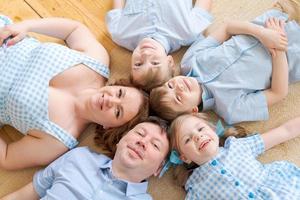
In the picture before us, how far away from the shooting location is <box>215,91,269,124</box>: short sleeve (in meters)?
1.21

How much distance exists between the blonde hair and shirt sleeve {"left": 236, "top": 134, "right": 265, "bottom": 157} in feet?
0.11

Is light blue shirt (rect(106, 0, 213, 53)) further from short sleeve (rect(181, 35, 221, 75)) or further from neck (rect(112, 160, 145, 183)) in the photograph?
neck (rect(112, 160, 145, 183))

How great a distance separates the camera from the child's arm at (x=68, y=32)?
4.19 ft

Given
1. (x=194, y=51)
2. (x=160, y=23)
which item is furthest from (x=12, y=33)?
Result: (x=194, y=51)

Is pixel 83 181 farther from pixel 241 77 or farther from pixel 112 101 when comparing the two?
pixel 241 77

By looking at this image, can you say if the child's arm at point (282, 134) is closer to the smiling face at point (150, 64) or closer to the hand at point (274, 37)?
the hand at point (274, 37)

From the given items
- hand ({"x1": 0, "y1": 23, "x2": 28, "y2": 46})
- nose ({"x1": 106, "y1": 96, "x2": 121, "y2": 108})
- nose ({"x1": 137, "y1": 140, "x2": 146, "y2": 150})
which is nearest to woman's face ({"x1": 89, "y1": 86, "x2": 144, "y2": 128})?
nose ({"x1": 106, "y1": 96, "x2": 121, "y2": 108})

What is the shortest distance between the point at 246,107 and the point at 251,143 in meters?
0.11

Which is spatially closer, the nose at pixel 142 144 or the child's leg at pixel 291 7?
the nose at pixel 142 144

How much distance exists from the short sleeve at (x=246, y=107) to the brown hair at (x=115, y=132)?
241 mm

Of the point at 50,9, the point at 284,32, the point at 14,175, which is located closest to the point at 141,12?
the point at 50,9

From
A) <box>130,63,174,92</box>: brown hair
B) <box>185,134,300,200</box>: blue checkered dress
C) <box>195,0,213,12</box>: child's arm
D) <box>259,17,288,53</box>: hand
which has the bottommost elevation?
<box>185,134,300,200</box>: blue checkered dress

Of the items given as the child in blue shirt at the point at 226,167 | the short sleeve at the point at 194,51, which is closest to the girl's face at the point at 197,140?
the child in blue shirt at the point at 226,167

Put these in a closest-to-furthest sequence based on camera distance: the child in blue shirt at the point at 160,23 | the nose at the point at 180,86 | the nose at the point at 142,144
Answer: the nose at the point at 142,144
the nose at the point at 180,86
the child in blue shirt at the point at 160,23
